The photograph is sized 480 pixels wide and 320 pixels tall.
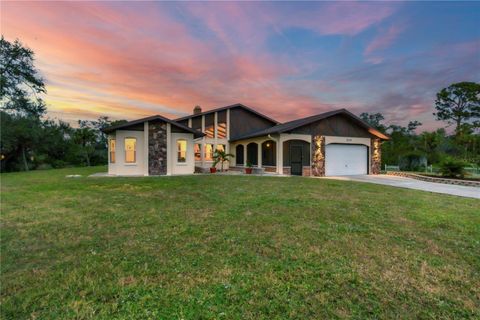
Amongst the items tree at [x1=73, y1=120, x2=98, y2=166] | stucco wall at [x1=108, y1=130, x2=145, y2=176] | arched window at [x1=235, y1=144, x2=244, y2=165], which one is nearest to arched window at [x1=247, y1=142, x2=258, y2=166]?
arched window at [x1=235, y1=144, x2=244, y2=165]

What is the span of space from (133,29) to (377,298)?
41.8ft

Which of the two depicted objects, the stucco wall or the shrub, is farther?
the stucco wall

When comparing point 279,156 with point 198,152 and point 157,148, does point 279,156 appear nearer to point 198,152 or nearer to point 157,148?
point 198,152

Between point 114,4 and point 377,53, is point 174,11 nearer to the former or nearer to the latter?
point 114,4

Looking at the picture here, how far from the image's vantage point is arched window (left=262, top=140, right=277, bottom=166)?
631 inches

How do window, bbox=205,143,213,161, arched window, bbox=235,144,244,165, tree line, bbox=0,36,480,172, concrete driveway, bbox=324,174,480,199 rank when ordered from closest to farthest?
concrete driveway, bbox=324,174,480,199 → tree line, bbox=0,36,480,172 → window, bbox=205,143,213,161 → arched window, bbox=235,144,244,165

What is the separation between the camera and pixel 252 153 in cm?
1845

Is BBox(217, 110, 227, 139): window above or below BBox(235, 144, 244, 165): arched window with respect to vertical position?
above

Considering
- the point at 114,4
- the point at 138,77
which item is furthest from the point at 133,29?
the point at 138,77

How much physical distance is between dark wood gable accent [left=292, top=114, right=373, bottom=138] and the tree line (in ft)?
17.3

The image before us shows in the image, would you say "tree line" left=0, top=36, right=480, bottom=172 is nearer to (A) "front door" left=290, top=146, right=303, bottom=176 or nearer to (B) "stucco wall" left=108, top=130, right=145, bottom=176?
(A) "front door" left=290, top=146, right=303, bottom=176

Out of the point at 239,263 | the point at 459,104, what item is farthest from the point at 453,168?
the point at 459,104

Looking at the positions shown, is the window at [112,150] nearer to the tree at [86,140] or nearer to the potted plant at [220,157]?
the potted plant at [220,157]

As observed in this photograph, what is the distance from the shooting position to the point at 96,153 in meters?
31.9
